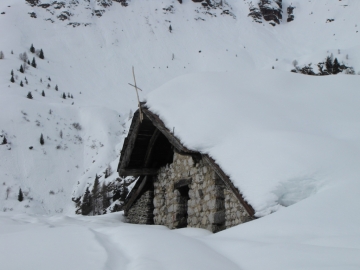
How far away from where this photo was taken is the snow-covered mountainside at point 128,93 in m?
3.60

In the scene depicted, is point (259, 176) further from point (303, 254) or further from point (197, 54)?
point (197, 54)

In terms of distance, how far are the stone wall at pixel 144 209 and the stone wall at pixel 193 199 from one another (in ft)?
0.86

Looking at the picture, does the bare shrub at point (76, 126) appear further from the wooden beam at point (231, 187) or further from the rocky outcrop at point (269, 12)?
the rocky outcrop at point (269, 12)

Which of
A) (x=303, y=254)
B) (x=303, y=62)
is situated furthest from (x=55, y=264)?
(x=303, y=62)

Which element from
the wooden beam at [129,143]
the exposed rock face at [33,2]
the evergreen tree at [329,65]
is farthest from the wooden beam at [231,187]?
the exposed rock face at [33,2]

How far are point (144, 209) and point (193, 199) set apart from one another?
278 cm

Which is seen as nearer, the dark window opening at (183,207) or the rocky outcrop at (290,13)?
the dark window opening at (183,207)

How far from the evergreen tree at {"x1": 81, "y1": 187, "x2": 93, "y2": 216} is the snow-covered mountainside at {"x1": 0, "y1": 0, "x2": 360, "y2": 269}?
141cm

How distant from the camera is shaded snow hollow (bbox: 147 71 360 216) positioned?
17.3ft

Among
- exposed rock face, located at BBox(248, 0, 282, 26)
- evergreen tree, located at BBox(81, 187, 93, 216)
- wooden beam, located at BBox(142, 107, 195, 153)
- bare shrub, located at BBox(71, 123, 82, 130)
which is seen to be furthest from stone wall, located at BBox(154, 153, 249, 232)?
exposed rock face, located at BBox(248, 0, 282, 26)

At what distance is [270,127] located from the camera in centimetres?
670

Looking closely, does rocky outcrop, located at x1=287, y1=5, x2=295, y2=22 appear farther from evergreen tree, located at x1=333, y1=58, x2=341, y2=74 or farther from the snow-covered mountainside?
evergreen tree, located at x1=333, y1=58, x2=341, y2=74

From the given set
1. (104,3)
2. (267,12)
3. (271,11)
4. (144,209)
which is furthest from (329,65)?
(104,3)

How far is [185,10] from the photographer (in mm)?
61250
